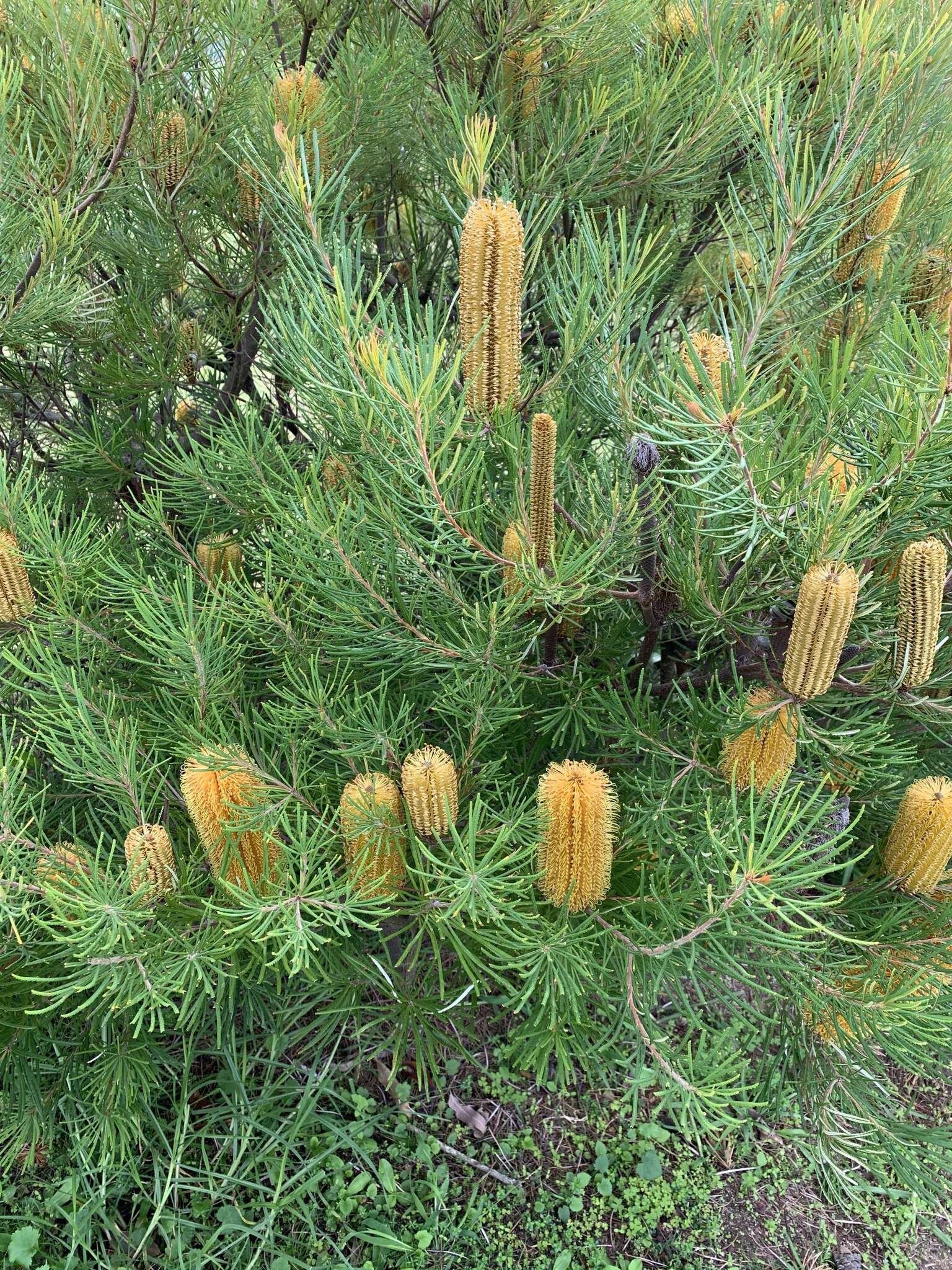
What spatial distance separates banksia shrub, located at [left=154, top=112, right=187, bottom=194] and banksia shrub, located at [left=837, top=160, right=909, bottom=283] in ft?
3.07

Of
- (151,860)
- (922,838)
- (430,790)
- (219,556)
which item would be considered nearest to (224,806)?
(151,860)

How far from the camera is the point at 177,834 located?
118 cm

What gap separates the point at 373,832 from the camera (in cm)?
94

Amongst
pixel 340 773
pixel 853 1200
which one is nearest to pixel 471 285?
pixel 340 773

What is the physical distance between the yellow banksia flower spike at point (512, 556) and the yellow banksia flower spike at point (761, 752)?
10.6 inches

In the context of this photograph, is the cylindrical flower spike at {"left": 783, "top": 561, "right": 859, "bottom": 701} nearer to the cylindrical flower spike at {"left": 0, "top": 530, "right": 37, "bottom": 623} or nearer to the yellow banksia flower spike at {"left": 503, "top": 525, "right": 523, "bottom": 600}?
the yellow banksia flower spike at {"left": 503, "top": 525, "right": 523, "bottom": 600}

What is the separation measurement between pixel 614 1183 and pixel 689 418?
1.47 m

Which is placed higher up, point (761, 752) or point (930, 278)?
point (930, 278)

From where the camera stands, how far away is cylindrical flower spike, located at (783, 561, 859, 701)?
0.78m

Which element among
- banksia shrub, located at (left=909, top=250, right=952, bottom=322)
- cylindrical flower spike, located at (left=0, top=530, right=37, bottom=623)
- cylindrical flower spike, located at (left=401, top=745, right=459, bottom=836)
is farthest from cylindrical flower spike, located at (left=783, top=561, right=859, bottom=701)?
cylindrical flower spike, located at (left=0, top=530, right=37, bottom=623)

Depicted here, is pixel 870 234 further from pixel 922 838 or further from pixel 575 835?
pixel 575 835

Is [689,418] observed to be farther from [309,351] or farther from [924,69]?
[924,69]

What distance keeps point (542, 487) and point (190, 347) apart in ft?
3.52

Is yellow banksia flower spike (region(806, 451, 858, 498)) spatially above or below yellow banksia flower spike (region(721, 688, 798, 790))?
above
